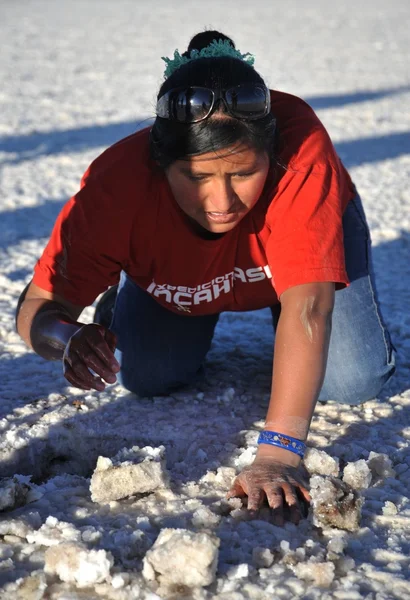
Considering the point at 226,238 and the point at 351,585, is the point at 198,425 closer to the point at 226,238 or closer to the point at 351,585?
the point at 226,238

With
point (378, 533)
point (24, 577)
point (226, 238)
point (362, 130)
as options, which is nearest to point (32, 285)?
point (226, 238)

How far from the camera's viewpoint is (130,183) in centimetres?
224

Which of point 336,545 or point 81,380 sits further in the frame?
point 81,380

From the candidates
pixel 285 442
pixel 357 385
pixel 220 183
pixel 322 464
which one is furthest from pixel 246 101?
pixel 357 385

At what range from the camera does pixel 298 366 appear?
2.08 metres

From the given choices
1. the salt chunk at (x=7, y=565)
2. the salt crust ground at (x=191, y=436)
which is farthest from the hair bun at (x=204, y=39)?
the salt chunk at (x=7, y=565)

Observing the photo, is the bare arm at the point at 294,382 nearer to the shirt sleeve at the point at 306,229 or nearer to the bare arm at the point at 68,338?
the shirt sleeve at the point at 306,229

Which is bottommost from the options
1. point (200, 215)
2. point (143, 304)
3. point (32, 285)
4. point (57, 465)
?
point (57, 465)

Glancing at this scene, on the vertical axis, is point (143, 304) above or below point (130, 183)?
below

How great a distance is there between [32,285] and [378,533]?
1.15 metres

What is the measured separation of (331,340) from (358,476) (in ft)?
2.18

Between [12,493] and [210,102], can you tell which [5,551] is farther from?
[210,102]

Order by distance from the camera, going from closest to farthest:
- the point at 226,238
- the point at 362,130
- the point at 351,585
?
the point at 351,585
the point at 226,238
the point at 362,130

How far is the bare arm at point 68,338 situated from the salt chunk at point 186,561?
0.48 metres
